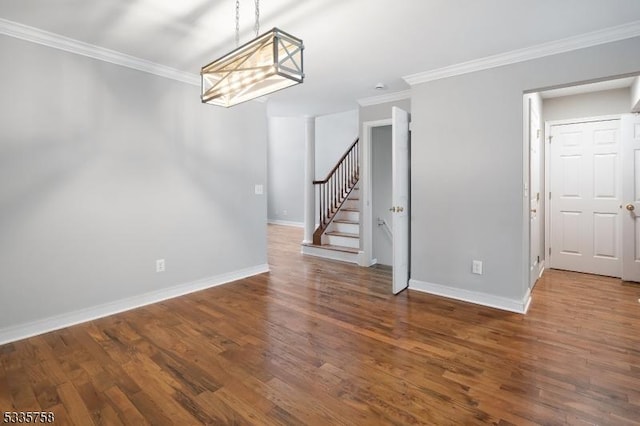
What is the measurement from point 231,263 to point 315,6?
2990 mm

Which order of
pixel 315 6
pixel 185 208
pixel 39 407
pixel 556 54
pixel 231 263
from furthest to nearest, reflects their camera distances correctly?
pixel 231 263
pixel 185 208
pixel 556 54
pixel 315 6
pixel 39 407

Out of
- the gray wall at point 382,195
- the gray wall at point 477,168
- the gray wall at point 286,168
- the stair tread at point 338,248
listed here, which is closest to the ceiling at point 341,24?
the gray wall at point 477,168

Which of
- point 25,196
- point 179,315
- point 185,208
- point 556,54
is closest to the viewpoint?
point 25,196

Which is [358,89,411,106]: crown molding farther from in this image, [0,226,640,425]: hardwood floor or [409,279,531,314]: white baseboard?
[0,226,640,425]: hardwood floor

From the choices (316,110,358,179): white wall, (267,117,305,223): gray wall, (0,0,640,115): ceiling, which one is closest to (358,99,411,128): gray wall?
(0,0,640,115): ceiling

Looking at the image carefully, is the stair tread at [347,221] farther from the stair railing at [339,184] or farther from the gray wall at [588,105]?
the gray wall at [588,105]

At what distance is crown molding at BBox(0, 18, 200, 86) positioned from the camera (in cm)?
250

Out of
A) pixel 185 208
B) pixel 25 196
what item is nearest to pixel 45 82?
pixel 25 196

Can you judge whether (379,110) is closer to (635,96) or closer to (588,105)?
(588,105)

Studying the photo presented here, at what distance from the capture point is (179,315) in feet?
9.93

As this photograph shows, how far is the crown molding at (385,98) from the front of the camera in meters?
4.26

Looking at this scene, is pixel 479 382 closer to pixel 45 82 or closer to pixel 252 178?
pixel 252 178

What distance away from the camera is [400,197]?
12.0 ft

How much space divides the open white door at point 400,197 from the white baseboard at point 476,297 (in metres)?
0.23
